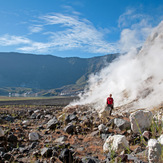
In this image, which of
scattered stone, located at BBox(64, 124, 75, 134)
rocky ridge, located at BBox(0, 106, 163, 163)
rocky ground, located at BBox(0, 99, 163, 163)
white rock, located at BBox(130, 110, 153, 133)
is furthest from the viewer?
scattered stone, located at BBox(64, 124, 75, 134)

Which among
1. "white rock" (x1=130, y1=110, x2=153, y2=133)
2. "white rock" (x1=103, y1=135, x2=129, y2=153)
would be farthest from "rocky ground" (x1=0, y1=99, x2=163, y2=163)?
"white rock" (x1=130, y1=110, x2=153, y2=133)

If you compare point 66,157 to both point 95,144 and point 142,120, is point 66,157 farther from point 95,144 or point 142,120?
point 142,120

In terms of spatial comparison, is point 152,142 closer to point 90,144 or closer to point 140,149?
point 140,149

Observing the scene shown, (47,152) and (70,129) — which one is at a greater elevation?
(70,129)

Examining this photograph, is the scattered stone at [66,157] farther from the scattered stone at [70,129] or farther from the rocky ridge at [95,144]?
the scattered stone at [70,129]

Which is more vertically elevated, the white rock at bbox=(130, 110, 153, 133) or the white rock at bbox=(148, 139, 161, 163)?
the white rock at bbox=(130, 110, 153, 133)

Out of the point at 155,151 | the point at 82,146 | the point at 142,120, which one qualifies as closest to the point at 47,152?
the point at 82,146

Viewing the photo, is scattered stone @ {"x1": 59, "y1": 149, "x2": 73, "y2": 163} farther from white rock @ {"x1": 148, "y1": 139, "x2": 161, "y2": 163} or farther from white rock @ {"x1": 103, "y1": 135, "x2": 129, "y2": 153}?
white rock @ {"x1": 148, "y1": 139, "x2": 161, "y2": 163}

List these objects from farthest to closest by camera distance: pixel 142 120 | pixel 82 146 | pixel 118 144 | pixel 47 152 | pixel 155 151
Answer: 1. pixel 142 120
2. pixel 82 146
3. pixel 47 152
4. pixel 118 144
5. pixel 155 151

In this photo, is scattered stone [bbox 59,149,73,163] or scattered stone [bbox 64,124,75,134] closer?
scattered stone [bbox 59,149,73,163]

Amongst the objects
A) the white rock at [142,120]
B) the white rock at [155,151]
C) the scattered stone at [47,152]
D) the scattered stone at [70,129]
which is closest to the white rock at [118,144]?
the white rock at [155,151]

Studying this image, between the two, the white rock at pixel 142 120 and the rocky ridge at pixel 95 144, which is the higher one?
the white rock at pixel 142 120

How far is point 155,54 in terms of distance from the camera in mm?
24750

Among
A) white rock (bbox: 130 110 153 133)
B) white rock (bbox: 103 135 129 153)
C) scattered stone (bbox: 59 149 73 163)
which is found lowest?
scattered stone (bbox: 59 149 73 163)
